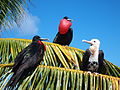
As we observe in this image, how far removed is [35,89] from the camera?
247 centimetres

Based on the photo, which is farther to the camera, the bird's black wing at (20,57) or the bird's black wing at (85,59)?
the bird's black wing at (85,59)

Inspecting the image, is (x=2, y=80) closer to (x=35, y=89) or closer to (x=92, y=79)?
(x=35, y=89)

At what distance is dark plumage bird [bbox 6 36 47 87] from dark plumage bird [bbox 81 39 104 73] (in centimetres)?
56

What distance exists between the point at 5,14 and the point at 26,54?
2.77ft

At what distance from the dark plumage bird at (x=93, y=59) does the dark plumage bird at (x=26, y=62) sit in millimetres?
557

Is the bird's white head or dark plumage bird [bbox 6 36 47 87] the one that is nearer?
dark plumage bird [bbox 6 36 47 87]

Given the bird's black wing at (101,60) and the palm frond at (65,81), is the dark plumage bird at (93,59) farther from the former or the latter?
the palm frond at (65,81)

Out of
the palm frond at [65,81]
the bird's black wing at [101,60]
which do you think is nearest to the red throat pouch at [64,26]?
the bird's black wing at [101,60]

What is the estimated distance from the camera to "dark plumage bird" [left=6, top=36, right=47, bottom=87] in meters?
2.67

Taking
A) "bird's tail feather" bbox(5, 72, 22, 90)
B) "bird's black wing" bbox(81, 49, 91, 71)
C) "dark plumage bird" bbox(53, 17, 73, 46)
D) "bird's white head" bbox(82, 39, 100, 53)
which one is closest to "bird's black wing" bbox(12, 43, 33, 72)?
"bird's tail feather" bbox(5, 72, 22, 90)

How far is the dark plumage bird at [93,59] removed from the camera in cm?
338

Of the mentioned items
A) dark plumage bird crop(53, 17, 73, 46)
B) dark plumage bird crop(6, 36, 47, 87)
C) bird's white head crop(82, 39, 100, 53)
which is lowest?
dark plumage bird crop(6, 36, 47, 87)

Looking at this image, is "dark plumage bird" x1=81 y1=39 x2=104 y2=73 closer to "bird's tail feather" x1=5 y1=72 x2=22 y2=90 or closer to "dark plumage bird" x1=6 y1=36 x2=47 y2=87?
"dark plumage bird" x1=6 y1=36 x2=47 y2=87

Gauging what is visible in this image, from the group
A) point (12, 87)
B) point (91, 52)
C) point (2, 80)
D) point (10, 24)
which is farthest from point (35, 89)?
point (10, 24)
